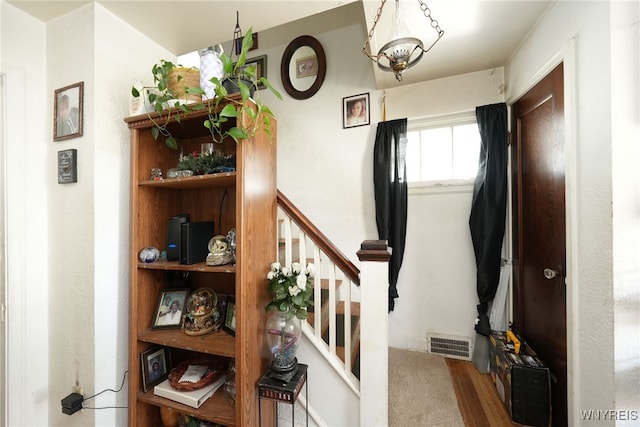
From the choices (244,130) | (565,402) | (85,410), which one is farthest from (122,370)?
(565,402)

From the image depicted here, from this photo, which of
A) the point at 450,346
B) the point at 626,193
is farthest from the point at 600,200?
the point at 450,346

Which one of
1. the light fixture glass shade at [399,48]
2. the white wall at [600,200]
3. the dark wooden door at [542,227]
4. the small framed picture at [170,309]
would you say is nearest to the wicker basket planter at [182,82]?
the light fixture glass shade at [399,48]

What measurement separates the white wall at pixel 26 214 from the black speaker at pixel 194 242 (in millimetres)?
848

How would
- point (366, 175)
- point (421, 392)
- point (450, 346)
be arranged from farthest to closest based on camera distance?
point (366, 175)
point (450, 346)
point (421, 392)

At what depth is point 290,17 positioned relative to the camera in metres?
1.40

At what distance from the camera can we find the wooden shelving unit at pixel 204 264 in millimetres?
1127

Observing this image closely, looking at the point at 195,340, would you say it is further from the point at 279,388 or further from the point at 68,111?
the point at 68,111

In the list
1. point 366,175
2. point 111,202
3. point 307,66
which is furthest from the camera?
point 307,66

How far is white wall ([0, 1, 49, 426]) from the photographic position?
1.26m

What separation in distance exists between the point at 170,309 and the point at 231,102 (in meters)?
1.18

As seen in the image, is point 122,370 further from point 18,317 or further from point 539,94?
point 539,94

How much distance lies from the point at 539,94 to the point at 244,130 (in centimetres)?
184

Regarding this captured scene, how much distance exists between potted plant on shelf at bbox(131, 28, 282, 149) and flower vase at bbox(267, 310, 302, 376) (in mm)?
915

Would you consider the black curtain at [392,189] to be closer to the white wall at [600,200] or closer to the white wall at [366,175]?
the white wall at [366,175]
